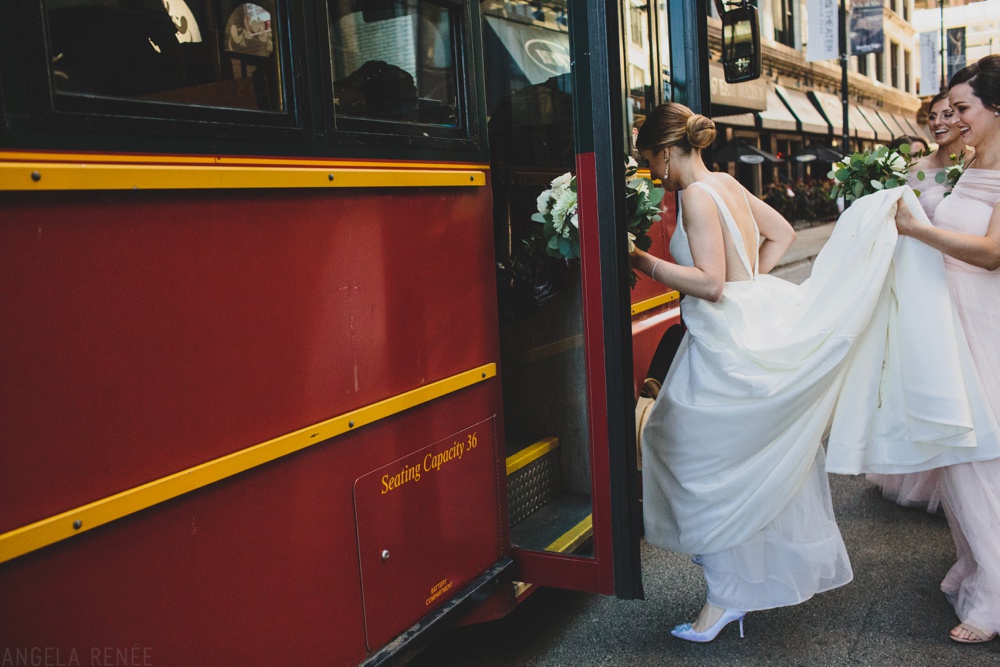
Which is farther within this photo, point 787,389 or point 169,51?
point 787,389

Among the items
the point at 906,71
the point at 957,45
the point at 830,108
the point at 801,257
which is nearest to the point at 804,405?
the point at 801,257

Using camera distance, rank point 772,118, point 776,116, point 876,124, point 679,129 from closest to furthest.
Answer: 1. point 679,129
2. point 772,118
3. point 776,116
4. point 876,124

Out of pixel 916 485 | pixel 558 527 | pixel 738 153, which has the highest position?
pixel 738 153

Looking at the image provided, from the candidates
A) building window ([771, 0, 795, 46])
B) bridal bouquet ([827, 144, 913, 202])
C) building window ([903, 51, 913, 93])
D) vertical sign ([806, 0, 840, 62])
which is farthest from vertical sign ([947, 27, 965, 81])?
bridal bouquet ([827, 144, 913, 202])

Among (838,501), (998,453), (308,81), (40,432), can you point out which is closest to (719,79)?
(838,501)

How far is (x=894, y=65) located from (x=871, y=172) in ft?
147

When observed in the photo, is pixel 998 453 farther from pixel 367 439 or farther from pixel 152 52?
pixel 152 52

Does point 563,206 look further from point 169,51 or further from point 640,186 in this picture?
point 169,51

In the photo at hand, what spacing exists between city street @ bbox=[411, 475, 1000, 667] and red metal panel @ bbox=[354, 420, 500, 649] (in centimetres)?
55

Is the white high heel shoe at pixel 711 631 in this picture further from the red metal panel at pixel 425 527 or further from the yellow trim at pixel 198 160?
the yellow trim at pixel 198 160

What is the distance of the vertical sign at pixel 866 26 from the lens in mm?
18312

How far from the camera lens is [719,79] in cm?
1009

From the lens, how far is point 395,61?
2.43 m

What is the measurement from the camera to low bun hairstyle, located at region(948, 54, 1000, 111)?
3.00 metres
